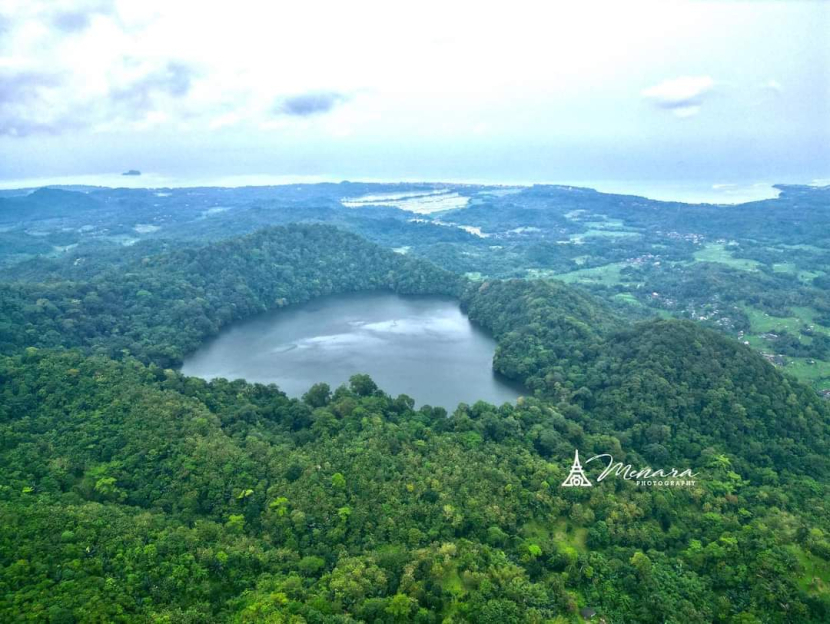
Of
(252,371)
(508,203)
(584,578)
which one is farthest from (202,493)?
(508,203)

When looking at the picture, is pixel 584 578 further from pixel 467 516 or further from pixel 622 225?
pixel 622 225

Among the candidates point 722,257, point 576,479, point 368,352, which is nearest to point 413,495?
point 576,479

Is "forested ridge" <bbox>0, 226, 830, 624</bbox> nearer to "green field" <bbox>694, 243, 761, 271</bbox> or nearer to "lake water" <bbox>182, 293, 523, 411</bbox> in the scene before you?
"lake water" <bbox>182, 293, 523, 411</bbox>

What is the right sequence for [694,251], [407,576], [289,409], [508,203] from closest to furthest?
[407,576] < [289,409] < [694,251] < [508,203]

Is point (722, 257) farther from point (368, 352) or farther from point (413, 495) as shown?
point (413, 495)

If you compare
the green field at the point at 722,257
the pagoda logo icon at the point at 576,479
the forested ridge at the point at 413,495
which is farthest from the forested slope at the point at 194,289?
the green field at the point at 722,257
